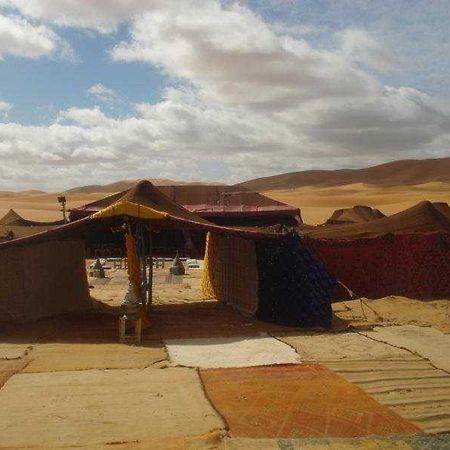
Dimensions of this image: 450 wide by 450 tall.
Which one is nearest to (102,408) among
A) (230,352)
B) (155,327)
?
(230,352)

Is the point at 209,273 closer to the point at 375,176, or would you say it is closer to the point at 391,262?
the point at 391,262

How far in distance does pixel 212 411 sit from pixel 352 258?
9.87 metres

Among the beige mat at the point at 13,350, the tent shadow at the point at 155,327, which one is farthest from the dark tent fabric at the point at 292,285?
the beige mat at the point at 13,350

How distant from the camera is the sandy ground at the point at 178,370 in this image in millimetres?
6844

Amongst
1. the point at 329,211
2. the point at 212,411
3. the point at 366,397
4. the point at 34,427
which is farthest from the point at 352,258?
the point at 329,211

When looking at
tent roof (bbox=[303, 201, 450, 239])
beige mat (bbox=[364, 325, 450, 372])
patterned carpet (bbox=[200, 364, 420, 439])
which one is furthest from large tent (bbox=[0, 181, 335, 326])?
tent roof (bbox=[303, 201, 450, 239])

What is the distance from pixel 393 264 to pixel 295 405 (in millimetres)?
9515

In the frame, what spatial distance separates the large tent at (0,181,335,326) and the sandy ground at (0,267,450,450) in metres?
0.50

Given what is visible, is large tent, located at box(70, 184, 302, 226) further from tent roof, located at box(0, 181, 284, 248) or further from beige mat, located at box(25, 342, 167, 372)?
beige mat, located at box(25, 342, 167, 372)

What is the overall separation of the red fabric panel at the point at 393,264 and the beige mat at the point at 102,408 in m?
8.21

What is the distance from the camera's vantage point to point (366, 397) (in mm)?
8172

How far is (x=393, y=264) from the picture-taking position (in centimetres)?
1650

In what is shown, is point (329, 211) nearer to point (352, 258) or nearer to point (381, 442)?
point (352, 258)

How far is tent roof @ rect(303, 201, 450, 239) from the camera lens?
58.3ft
